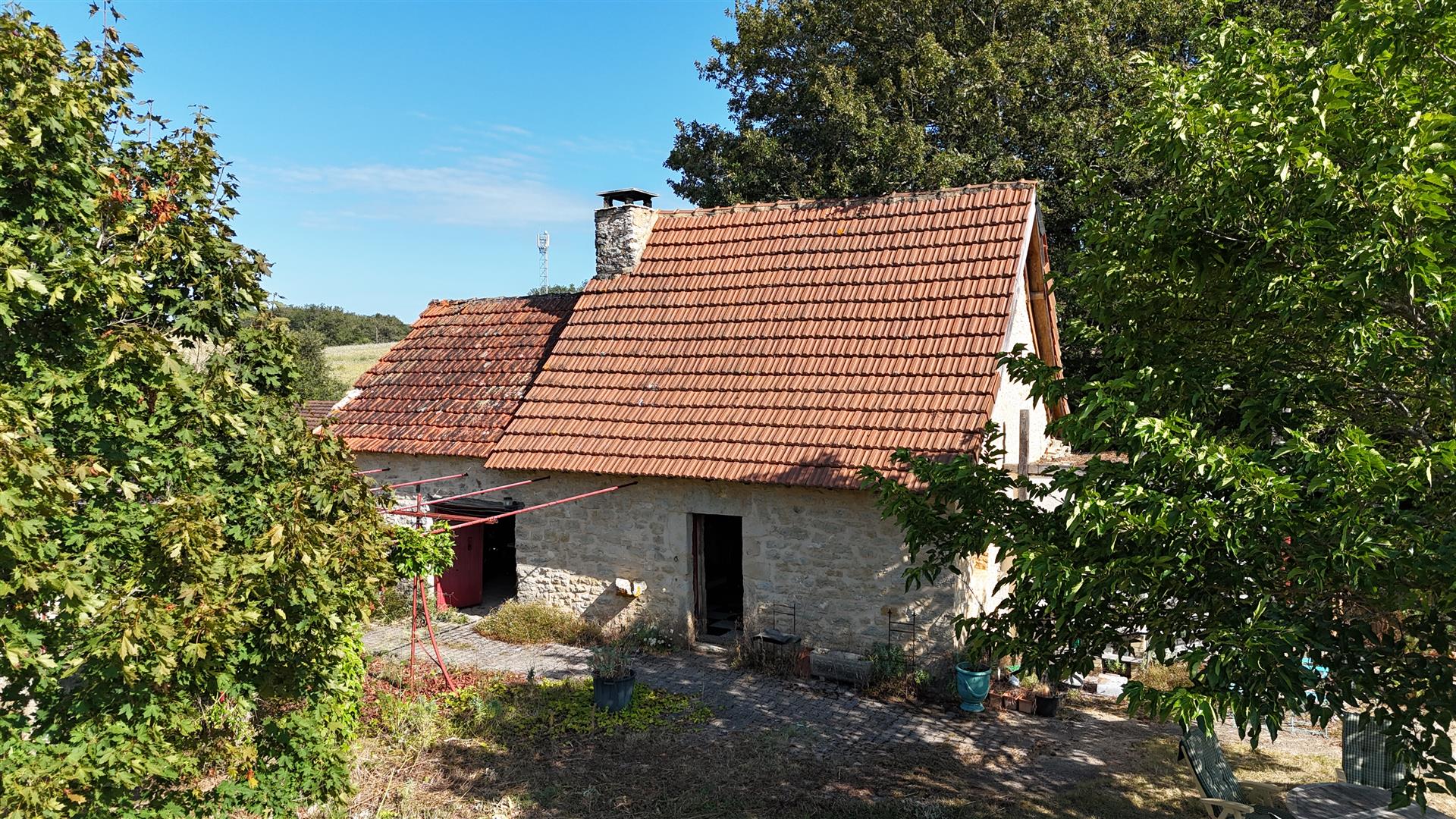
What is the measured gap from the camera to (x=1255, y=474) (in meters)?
4.41

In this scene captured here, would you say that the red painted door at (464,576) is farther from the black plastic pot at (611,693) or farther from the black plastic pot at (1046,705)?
the black plastic pot at (1046,705)

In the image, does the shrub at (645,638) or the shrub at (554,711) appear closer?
the shrub at (554,711)

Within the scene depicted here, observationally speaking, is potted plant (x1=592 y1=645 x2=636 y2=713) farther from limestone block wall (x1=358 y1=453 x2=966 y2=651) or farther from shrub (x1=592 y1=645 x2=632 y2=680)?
limestone block wall (x1=358 y1=453 x2=966 y2=651)

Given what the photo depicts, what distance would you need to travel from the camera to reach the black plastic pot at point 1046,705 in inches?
367

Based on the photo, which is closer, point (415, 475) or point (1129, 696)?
point (1129, 696)

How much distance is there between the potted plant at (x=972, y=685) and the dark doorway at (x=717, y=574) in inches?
123

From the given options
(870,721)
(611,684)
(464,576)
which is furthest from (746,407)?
(464,576)

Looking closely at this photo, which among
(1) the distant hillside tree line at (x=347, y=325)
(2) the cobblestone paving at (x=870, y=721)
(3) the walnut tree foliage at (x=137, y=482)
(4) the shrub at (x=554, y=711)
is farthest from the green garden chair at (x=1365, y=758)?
(1) the distant hillside tree line at (x=347, y=325)

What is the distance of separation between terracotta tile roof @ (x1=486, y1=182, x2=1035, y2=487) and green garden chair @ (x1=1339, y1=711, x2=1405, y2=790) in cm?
404

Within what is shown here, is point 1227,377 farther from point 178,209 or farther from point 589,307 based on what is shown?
point 589,307

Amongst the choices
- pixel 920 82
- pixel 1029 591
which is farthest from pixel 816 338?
Result: pixel 920 82

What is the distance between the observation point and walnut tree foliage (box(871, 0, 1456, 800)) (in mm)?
4242

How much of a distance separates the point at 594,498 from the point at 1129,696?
26.5ft

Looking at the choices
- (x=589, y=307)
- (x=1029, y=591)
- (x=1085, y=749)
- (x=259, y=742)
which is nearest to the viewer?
(x=1029, y=591)
